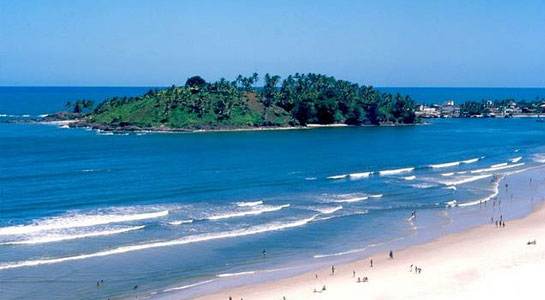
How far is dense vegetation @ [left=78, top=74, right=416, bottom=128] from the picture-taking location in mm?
124688

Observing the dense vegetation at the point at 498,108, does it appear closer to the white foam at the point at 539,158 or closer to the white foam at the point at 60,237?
the white foam at the point at 539,158

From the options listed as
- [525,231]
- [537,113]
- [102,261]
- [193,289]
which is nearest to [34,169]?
[102,261]

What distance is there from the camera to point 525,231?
43.6m

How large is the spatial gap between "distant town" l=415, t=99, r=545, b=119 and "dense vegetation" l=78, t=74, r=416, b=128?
31824 millimetres

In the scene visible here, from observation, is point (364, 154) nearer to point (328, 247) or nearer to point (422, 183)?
point (422, 183)

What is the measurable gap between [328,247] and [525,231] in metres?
12.8

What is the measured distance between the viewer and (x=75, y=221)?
44219 millimetres

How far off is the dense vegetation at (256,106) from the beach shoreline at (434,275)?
86603 mm

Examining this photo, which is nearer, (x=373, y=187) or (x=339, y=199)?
(x=339, y=199)

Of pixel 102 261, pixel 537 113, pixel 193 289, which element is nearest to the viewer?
pixel 193 289

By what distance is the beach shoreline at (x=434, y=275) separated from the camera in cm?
2995

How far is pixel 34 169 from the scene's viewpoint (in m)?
67.6

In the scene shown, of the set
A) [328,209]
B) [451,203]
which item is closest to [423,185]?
[451,203]

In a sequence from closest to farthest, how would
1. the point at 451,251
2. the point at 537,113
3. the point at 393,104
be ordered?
the point at 451,251 < the point at 393,104 < the point at 537,113
